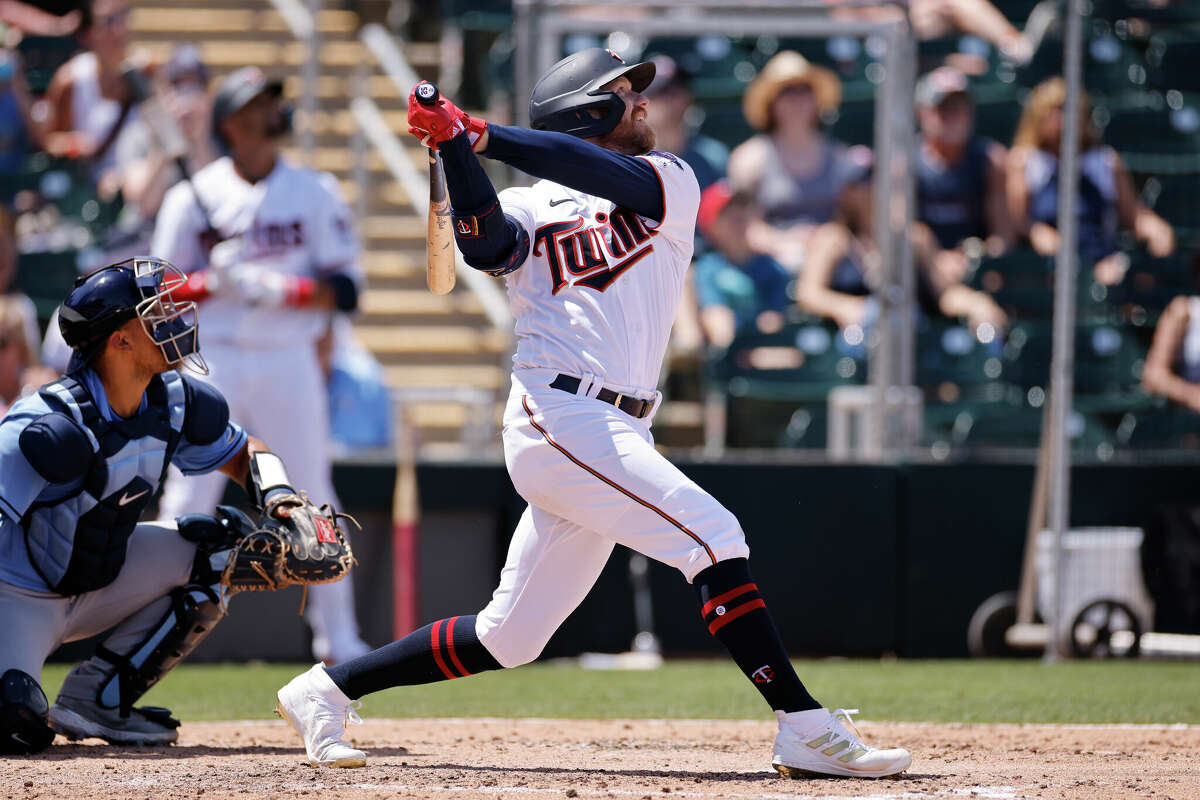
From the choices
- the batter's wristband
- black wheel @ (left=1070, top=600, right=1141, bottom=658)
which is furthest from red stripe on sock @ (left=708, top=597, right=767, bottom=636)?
black wheel @ (left=1070, top=600, right=1141, bottom=658)

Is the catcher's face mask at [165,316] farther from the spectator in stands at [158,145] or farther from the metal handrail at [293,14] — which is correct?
the metal handrail at [293,14]

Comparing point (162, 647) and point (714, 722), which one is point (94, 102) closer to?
point (162, 647)

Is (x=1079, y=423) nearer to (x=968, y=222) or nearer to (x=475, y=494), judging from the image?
(x=968, y=222)

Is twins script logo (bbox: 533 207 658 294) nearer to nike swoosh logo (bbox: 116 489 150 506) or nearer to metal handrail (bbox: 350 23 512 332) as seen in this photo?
nike swoosh logo (bbox: 116 489 150 506)

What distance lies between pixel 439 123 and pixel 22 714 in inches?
69.8

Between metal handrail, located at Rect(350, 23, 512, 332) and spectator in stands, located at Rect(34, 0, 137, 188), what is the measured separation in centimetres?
140

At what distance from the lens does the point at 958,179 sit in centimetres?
823

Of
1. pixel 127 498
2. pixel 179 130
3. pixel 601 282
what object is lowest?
pixel 127 498

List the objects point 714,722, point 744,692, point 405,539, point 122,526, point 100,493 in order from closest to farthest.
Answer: point 100,493 → point 122,526 → point 714,722 → point 744,692 → point 405,539

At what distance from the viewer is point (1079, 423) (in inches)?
297

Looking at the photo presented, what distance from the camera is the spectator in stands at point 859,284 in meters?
7.62

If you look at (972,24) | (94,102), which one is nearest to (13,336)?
(94,102)

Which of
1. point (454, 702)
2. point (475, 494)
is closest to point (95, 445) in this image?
point (454, 702)

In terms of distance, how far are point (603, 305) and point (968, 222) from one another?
16.2 feet
